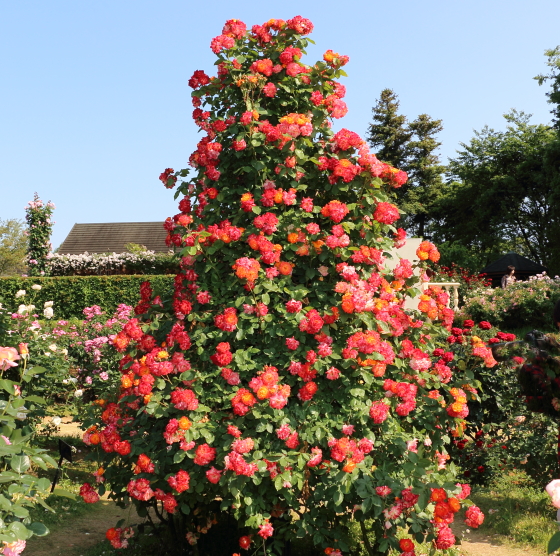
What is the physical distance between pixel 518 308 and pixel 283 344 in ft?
47.2

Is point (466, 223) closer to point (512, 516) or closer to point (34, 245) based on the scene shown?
point (34, 245)

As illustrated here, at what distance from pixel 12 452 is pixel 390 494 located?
1.91 m

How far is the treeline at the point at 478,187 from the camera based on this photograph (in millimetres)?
32469

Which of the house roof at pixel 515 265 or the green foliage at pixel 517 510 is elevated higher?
the house roof at pixel 515 265

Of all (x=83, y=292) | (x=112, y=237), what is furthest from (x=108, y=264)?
(x=112, y=237)

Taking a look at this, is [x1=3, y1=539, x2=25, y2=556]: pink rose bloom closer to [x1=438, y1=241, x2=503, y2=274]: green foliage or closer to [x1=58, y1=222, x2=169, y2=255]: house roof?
[x1=438, y1=241, x2=503, y2=274]: green foliage

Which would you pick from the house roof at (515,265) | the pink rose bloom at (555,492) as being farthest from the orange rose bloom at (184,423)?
the house roof at (515,265)

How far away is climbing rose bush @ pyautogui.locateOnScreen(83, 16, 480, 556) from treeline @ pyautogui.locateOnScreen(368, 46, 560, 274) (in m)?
27.9

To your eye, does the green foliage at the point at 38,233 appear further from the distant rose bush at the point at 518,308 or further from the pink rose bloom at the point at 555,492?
the pink rose bloom at the point at 555,492

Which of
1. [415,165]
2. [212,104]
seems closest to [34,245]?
[212,104]

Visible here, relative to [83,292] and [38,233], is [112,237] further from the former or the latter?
[83,292]

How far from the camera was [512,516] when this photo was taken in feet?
15.6

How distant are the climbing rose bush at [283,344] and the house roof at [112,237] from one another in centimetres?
3130

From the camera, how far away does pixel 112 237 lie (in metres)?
37.4
